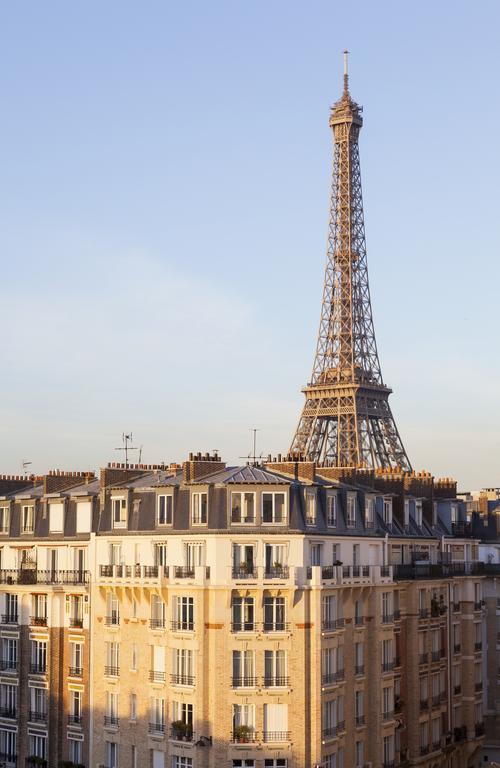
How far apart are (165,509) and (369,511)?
435 inches

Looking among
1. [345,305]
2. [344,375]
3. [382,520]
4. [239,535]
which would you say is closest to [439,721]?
[382,520]

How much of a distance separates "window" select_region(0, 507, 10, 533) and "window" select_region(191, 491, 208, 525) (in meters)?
15.0

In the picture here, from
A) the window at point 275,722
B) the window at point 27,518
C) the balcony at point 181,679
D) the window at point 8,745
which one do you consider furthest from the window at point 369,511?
the window at point 8,745

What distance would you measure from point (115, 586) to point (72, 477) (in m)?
11.1

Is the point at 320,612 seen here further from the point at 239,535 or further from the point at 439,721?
the point at 439,721

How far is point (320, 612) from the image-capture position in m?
62.2

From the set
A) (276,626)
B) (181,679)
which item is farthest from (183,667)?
(276,626)

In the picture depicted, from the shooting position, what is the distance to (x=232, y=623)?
61.4m

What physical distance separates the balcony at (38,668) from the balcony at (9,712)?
2469mm

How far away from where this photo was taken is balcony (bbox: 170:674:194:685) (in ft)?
203

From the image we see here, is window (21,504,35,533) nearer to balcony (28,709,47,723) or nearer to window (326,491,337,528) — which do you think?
balcony (28,709,47,723)

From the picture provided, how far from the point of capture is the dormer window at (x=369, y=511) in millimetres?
68625

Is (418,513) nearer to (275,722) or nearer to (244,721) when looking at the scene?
(275,722)

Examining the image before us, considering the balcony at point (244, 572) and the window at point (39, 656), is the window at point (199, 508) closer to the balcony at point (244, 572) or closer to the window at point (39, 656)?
the balcony at point (244, 572)
